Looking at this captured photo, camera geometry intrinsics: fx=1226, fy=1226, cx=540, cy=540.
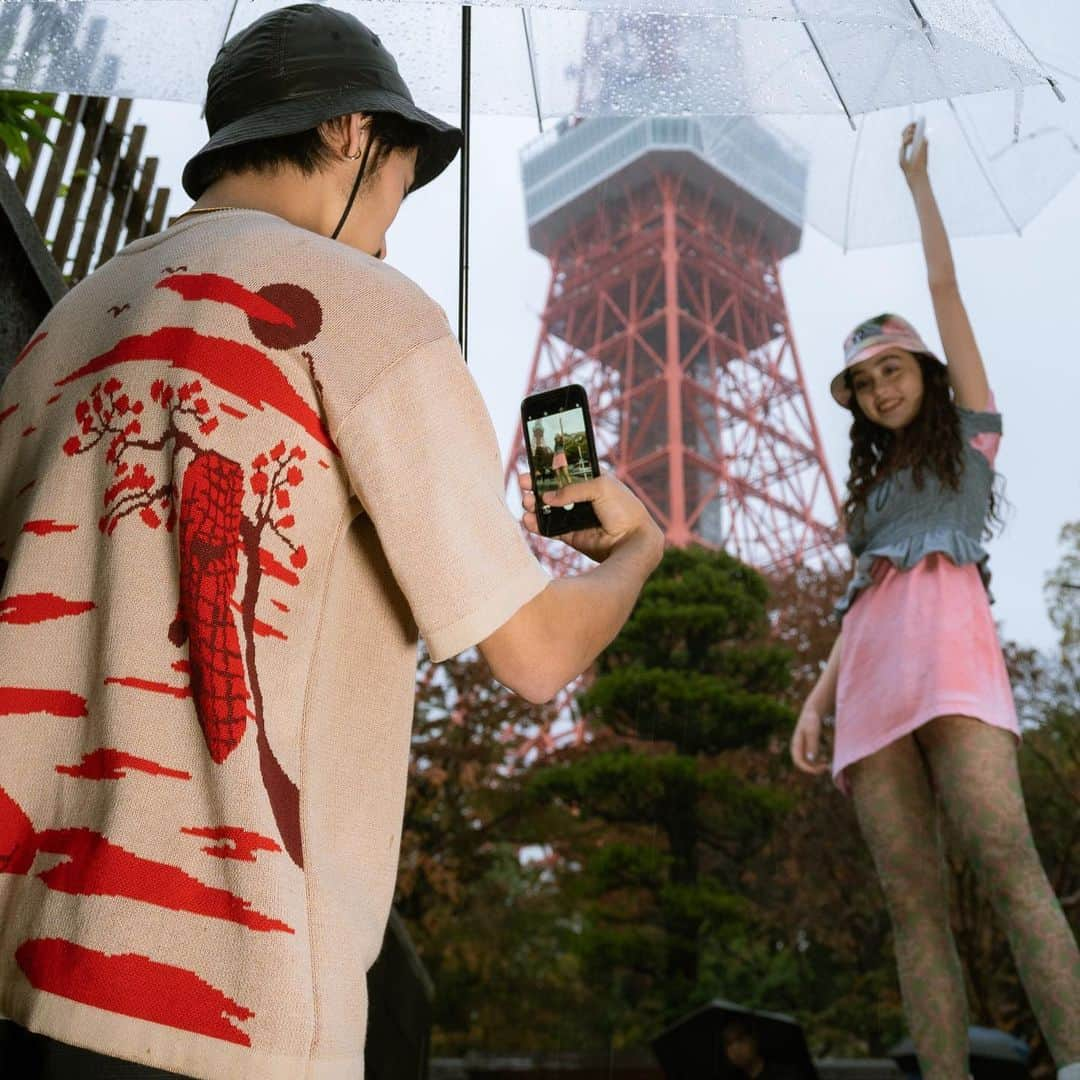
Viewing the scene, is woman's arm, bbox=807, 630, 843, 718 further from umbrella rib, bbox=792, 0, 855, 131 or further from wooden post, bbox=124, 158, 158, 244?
wooden post, bbox=124, 158, 158, 244

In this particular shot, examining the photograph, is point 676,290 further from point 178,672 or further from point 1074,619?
point 178,672

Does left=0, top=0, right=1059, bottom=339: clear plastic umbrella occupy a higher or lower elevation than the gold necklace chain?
higher

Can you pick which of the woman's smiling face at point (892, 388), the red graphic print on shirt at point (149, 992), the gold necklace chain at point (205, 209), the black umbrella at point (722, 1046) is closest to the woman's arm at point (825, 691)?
the woman's smiling face at point (892, 388)

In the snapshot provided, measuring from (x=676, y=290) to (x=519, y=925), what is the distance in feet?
37.4

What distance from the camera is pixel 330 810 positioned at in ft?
1.86

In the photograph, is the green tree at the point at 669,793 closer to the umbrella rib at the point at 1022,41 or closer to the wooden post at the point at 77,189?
the wooden post at the point at 77,189

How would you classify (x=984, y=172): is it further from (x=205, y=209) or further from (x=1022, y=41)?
(x=205, y=209)

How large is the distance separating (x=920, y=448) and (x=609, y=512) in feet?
3.18

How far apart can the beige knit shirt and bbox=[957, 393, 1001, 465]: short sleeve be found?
1.17 m

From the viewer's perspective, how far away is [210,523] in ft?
1.84

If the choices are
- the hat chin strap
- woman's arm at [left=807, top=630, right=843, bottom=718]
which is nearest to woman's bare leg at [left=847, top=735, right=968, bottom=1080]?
woman's arm at [left=807, top=630, right=843, bottom=718]

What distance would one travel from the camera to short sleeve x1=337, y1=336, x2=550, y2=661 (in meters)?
0.58

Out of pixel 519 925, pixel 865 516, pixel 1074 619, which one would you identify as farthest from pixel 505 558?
pixel 1074 619

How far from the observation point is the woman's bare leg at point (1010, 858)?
1.25m
